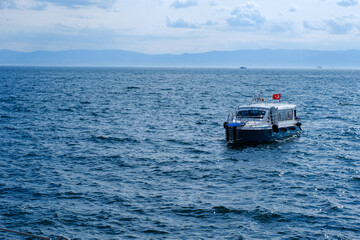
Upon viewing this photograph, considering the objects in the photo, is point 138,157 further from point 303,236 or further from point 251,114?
point 303,236

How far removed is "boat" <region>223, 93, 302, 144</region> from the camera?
37594 millimetres

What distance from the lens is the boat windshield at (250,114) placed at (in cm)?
3989

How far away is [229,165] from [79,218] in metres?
13.6

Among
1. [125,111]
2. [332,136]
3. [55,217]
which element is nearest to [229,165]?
[55,217]

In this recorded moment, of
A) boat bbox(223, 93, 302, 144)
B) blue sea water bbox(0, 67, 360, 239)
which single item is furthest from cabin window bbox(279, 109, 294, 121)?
blue sea water bbox(0, 67, 360, 239)

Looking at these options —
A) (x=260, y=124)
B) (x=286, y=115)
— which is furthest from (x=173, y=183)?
(x=286, y=115)

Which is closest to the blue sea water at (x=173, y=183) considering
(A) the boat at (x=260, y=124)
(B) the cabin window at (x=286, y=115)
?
(A) the boat at (x=260, y=124)

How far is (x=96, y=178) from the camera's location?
27.1 m

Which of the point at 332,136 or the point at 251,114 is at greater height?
the point at 251,114

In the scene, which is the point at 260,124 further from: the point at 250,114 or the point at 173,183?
the point at 173,183

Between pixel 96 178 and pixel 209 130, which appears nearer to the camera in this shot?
pixel 96 178

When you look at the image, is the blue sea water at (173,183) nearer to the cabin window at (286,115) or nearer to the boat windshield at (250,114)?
the cabin window at (286,115)

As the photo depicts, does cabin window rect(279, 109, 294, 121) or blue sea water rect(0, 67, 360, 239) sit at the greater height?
cabin window rect(279, 109, 294, 121)

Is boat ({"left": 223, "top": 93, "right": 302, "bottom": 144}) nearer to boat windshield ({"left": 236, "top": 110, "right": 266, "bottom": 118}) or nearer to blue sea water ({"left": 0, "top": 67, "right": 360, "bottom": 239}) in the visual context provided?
boat windshield ({"left": 236, "top": 110, "right": 266, "bottom": 118})
